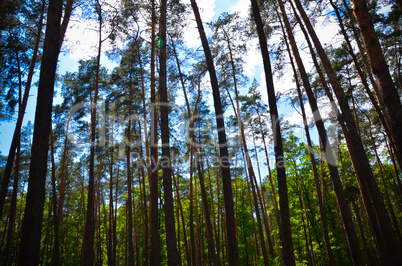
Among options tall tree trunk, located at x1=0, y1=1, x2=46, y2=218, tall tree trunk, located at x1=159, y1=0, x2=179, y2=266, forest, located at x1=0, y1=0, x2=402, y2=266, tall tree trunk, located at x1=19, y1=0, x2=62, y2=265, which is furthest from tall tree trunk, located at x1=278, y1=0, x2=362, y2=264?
tall tree trunk, located at x1=0, y1=1, x2=46, y2=218

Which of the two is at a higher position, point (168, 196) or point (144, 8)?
point (144, 8)

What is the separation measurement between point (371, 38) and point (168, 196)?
7.04m

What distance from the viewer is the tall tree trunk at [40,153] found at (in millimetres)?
4539

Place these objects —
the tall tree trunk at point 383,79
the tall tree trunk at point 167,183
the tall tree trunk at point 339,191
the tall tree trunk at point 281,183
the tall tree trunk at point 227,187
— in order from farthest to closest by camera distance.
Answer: the tall tree trunk at point 167,183 < the tall tree trunk at point 339,191 < the tall tree trunk at point 227,187 < the tall tree trunk at point 281,183 < the tall tree trunk at point 383,79

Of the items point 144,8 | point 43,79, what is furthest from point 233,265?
point 144,8

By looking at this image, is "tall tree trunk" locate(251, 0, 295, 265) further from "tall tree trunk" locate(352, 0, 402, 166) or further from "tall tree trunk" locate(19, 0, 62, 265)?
"tall tree trunk" locate(19, 0, 62, 265)

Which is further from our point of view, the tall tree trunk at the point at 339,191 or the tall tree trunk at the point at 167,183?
the tall tree trunk at the point at 167,183

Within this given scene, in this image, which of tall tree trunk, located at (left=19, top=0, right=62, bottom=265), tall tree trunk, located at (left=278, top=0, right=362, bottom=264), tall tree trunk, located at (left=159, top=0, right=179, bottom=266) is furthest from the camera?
tall tree trunk, located at (left=159, top=0, right=179, bottom=266)

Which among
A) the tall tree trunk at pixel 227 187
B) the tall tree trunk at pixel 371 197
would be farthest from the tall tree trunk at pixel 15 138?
the tall tree trunk at pixel 371 197

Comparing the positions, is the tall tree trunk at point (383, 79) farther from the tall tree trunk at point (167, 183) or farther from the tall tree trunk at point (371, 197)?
the tall tree trunk at point (167, 183)

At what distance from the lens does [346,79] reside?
14.4 m

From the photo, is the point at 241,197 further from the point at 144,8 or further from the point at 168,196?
the point at 144,8

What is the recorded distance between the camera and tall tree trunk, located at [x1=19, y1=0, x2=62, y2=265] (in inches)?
179

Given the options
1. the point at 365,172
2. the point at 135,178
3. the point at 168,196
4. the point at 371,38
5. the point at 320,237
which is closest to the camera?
the point at 371,38
